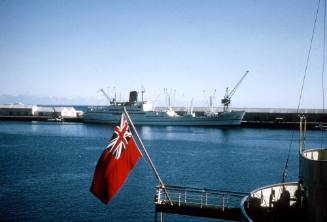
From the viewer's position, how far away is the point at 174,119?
149m

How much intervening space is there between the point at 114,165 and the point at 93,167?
4407cm

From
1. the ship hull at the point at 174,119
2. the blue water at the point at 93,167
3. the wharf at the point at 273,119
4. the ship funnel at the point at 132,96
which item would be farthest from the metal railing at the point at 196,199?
the ship funnel at the point at 132,96

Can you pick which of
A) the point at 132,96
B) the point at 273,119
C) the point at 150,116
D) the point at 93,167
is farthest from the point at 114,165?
the point at 273,119

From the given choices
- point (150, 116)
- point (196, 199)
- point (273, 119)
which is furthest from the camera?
point (273, 119)

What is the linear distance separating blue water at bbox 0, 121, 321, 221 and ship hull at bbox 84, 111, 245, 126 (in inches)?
2090

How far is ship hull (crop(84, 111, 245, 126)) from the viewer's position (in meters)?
142

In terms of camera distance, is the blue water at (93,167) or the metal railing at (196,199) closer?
the metal railing at (196,199)

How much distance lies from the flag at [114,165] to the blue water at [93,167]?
715 inches

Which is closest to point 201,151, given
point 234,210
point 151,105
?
point 234,210

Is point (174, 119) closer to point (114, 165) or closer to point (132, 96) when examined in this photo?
point (132, 96)

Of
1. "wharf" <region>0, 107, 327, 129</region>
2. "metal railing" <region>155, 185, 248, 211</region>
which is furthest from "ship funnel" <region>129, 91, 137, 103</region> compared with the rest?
"metal railing" <region>155, 185, 248, 211</region>

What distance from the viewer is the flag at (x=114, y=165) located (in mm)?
14633

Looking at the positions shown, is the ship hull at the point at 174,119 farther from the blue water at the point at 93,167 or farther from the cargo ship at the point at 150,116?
the blue water at the point at 93,167

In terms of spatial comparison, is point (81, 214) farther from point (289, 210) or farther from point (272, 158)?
point (272, 158)
